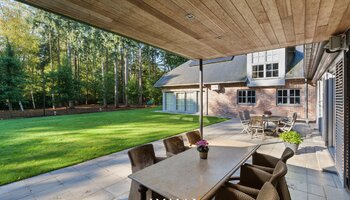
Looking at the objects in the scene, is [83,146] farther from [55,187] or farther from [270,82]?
[270,82]

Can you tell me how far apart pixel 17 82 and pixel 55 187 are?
14677 mm

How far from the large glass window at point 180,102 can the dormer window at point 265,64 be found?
5753 millimetres

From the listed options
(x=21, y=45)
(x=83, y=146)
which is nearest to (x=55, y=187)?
(x=83, y=146)

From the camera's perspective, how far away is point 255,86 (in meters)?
11.4

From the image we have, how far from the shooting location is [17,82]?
13477mm

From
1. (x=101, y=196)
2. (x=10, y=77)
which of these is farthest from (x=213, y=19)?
(x=10, y=77)

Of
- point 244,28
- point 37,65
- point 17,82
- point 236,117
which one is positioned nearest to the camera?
point 244,28

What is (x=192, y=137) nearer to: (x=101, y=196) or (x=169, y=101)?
(x=101, y=196)

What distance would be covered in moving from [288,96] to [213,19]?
34.0 ft

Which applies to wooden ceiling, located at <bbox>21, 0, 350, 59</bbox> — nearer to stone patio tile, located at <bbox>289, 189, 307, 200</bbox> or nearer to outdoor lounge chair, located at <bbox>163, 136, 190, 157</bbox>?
outdoor lounge chair, located at <bbox>163, 136, 190, 157</bbox>

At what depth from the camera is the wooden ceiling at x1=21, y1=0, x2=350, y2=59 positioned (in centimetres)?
198

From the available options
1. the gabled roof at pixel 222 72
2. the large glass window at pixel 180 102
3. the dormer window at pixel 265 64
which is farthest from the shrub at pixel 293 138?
the large glass window at pixel 180 102

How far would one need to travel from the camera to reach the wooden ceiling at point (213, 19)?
6.49 feet

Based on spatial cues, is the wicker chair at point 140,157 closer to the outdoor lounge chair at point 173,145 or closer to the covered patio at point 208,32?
the outdoor lounge chair at point 173,145
